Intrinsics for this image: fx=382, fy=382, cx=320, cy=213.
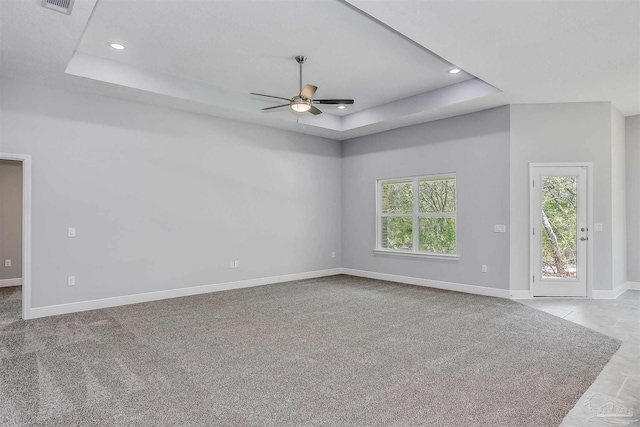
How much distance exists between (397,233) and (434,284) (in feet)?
4.08

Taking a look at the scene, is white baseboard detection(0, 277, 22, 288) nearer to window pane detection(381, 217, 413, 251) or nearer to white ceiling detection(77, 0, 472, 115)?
white ceiling detection(77, 0, 472, 115)

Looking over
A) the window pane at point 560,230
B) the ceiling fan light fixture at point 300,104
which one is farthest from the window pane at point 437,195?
the ceiling fan light fixture at point 300,104

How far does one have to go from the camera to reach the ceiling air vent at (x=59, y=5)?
3.01m

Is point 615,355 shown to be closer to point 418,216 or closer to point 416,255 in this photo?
point 416,255

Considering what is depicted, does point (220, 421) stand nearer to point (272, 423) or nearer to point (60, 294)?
point (272, 423)

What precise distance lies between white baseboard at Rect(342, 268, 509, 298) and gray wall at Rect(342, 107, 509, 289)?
0.07 metres

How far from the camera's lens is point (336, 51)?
4.38 meters

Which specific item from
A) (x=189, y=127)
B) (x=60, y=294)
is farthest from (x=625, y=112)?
(x=60, y=294)

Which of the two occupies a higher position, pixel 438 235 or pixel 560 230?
pixel 560 230

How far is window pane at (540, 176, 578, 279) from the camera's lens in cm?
568

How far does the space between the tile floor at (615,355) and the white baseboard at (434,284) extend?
0.45 metres

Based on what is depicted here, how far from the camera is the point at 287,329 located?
4.16 meters

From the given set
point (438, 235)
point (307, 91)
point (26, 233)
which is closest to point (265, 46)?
point (307, 91)

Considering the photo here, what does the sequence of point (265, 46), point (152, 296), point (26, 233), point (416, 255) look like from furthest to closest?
1. point (416, 255)
2. point (152, 296)
3. point (26, 233)
4. point (265, 46)
